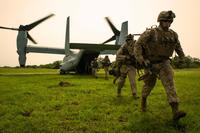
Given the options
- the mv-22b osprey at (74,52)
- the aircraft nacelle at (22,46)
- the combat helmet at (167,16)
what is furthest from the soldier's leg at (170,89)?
the aircraft nacelle at (22,46)

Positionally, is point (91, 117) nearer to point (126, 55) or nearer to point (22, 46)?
point (126, 55)

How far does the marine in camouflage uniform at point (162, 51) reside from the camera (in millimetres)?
8233

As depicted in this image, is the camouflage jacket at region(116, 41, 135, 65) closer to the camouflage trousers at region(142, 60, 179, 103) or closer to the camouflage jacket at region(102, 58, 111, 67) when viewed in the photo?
the camouflage trousers at region(142, 60, 179, 103)

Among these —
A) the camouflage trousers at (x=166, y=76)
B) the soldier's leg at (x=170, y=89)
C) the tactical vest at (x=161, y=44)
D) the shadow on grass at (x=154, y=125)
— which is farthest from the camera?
the tactical vest at (x=161, y=44)

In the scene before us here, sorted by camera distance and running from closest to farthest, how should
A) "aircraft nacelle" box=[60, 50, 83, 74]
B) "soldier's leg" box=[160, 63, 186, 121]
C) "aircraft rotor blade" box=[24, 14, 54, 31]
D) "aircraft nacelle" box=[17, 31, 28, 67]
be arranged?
"soldier's leg" box=[160, 63, 186, 121] < "aircraft nacelle" box=[60, 50, 83, 74] < "aircraft nacelle" box=[17, 31, 28, 67] < "aircraft rotor blade" box=[24, 14, 54, 31]

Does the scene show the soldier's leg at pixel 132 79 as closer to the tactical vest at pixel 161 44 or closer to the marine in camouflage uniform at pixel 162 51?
the marine in camouflage uniform at pixel 162 51

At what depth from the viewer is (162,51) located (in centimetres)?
852

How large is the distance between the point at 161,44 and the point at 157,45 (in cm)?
10

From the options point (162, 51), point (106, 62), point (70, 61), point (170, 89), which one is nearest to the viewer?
point (170, 89)

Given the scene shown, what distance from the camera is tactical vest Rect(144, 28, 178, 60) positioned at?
8391 millimetres

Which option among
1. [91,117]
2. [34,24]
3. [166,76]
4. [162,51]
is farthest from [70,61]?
[166,76]

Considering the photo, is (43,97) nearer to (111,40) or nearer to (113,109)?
(113,109)

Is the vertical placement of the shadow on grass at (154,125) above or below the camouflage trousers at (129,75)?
below

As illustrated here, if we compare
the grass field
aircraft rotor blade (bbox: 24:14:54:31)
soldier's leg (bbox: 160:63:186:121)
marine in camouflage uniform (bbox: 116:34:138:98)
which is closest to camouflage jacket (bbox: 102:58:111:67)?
aircraft rotor blade (bbox: 24:14:54:31)
